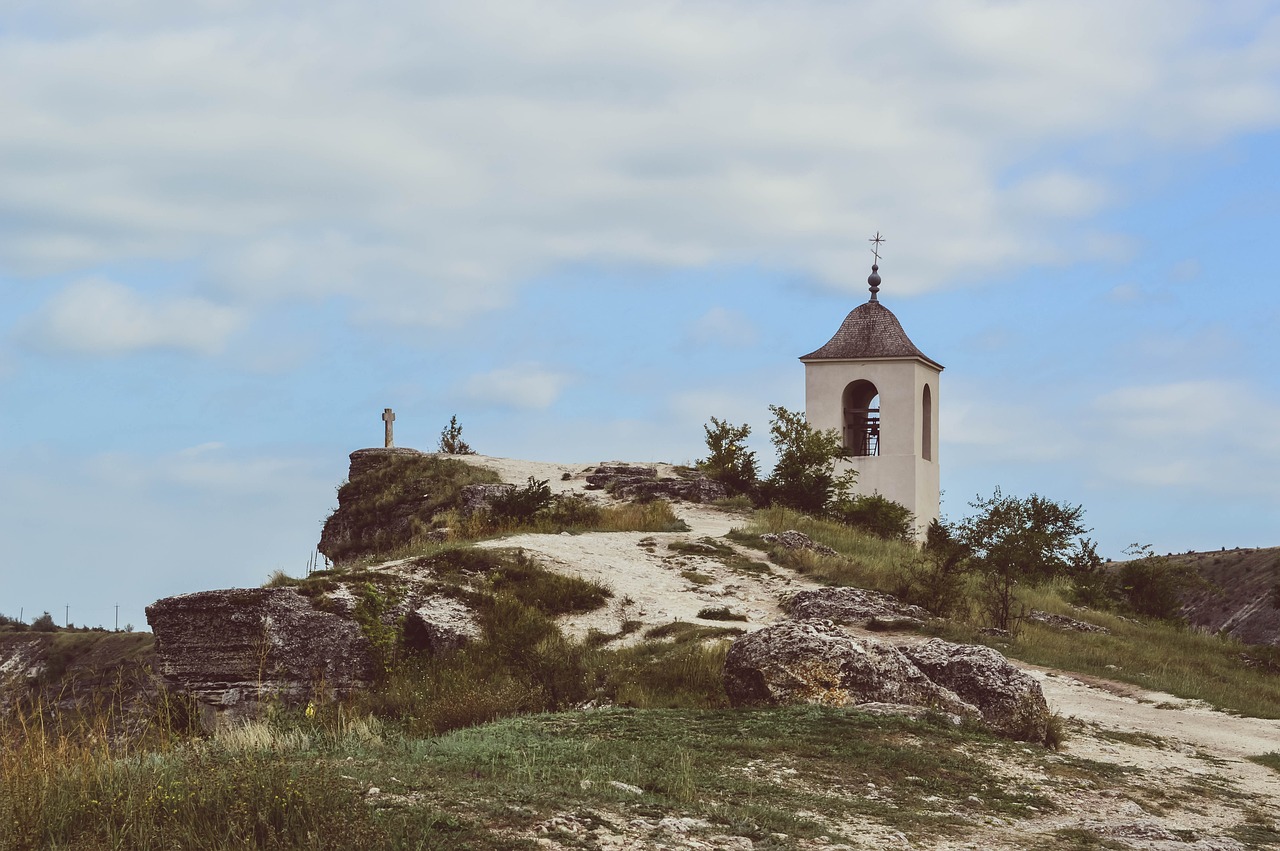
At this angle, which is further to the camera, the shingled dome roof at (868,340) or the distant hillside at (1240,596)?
the distant hillside at (1240,596)

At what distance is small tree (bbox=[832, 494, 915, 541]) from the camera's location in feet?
103

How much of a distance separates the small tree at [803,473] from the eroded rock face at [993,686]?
16928 mm

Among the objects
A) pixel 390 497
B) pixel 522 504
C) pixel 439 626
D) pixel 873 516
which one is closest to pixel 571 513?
pixel 522 504

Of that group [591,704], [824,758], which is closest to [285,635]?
[591,704]

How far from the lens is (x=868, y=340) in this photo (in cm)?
3828

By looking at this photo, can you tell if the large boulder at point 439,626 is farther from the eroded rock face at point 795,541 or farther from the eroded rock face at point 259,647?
the eroded rock face at point 795,541

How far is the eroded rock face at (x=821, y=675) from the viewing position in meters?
12.9

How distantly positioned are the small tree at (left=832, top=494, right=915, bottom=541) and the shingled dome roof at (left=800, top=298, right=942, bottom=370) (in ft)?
20.8

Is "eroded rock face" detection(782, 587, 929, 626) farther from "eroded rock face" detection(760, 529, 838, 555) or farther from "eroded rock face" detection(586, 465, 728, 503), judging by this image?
"eroded rock face" detection(586, 465, 728, 503)

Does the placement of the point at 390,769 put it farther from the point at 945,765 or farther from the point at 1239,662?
the point at 1239,662

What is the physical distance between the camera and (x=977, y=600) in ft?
77.0

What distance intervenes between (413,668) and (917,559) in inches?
463

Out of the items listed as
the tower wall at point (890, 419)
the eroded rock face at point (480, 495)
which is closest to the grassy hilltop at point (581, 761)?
the eroded rock face at point (480, 495)

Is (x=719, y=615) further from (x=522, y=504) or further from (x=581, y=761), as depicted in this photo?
(x=581, y=761)
